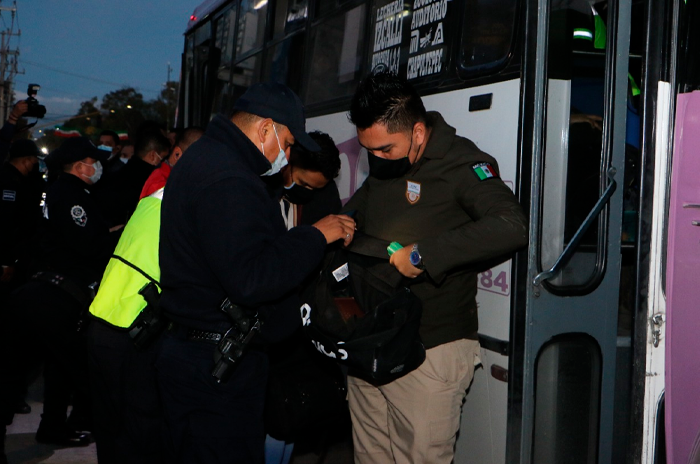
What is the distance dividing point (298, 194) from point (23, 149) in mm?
3086

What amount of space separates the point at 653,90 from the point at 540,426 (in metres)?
1.41

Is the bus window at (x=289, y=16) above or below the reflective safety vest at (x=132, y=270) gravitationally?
above

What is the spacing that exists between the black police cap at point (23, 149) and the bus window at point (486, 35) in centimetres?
401

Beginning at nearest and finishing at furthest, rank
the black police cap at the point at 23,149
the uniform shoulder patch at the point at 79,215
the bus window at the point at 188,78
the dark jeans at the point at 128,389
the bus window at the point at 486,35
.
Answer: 1. the bus window at the point at 486,35
2. the dark jeans at the point at 128,389
3. the uniform shoulder patch at the point at 79,215
4. the black police cap at the point at 23,149
5. the bus window at the point at 188,78

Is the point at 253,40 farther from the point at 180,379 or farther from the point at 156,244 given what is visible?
the point at 180,379

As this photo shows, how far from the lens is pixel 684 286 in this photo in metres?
2.62

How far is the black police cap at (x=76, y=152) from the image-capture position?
4281mm

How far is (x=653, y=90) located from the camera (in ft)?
9.02

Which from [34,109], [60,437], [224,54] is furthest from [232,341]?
[34,109]

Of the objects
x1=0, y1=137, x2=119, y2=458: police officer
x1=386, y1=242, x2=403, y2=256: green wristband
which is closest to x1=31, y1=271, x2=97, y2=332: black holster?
x1=0, y1=137, x2=119, y2=458: police officer

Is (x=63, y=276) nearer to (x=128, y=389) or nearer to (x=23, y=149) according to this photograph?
(x=128, y=389)

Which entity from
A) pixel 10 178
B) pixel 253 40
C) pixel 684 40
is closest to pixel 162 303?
pixel 684 40

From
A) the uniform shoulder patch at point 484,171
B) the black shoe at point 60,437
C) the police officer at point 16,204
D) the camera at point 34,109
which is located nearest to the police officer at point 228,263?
the uniform shoulder patch at point 484,171

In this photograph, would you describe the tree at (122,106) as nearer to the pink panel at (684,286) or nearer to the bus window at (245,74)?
the bus window at (245,74)
